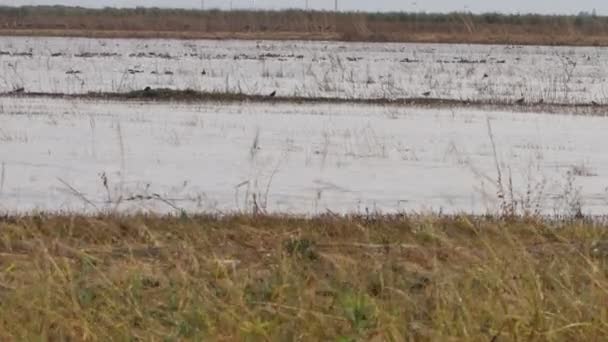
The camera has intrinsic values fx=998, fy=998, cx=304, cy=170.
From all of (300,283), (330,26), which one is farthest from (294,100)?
(330,26)

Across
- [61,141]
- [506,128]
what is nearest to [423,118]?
[506,128]

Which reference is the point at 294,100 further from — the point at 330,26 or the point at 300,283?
the point at 330,26

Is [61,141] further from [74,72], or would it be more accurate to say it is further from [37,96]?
[74,72]

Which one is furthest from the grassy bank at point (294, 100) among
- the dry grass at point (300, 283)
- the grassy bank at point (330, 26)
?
the grassy bank at point (330, 26)

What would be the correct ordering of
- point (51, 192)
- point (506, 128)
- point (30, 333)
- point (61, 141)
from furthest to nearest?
point (506, 128)
point (61, 141)
point (51, 192)
point (30, 333)

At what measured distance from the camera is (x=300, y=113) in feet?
50.4

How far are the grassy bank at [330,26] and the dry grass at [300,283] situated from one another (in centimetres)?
3500

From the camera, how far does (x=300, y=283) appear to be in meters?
5.61

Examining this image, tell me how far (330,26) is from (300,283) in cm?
4232

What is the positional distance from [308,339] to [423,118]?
10199 mm

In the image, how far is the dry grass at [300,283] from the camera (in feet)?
16.4

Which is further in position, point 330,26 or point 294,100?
point 330,26

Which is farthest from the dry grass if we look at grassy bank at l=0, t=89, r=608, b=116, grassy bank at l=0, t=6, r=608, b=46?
grassy bank at l=0, t=6, r=608, b=46

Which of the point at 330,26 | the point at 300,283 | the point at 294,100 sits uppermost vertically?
the point at 300,283
